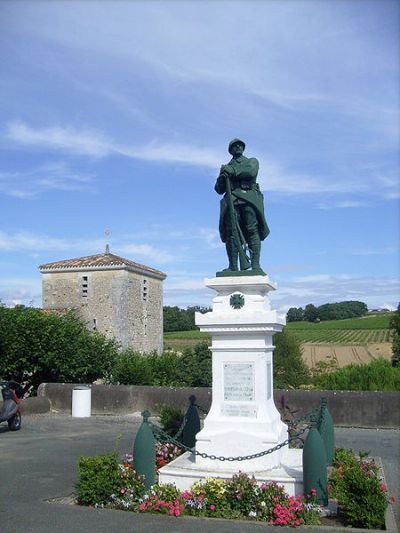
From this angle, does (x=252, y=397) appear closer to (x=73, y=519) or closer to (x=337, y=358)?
(x=73, y=519)

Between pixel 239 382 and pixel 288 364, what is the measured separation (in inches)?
730

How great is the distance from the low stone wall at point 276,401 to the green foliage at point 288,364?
9.53m

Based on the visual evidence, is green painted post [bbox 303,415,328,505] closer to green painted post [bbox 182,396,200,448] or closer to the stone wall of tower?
green painted post [bbox 182,396,200,448]

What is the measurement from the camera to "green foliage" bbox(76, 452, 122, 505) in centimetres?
705

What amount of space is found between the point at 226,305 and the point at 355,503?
118 inches

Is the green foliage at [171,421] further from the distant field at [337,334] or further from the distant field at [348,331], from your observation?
the distant field at [348,331]

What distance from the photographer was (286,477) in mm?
7102

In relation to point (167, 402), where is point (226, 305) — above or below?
above

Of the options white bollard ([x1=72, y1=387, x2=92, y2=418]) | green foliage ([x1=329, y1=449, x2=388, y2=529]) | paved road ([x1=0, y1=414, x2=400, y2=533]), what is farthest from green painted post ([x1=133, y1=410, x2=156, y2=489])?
white bollard ([x1=72, y1=387, x2=92, y2=418])

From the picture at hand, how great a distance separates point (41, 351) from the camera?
19.3m

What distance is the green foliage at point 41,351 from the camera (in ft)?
63.1

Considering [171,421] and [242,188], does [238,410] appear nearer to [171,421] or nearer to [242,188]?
[171,421]

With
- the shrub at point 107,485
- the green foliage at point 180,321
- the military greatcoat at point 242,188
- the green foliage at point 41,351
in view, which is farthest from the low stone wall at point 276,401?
the green foliage at point 180,321

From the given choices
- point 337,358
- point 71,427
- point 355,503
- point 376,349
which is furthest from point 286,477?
point 376,349
